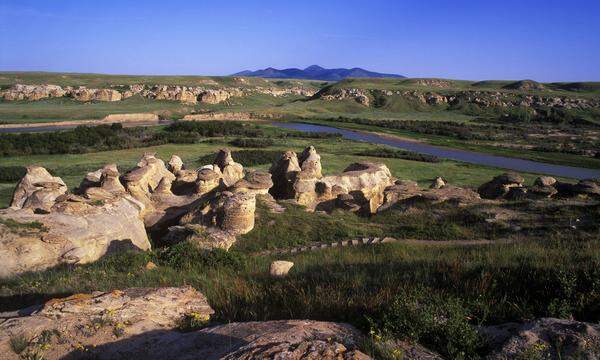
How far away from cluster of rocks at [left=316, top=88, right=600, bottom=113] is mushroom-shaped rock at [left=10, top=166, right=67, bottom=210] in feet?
346

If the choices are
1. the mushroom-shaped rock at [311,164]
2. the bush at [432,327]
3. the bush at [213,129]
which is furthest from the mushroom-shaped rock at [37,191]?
the bush at [213,129]

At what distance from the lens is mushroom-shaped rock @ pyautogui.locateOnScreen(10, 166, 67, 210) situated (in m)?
15.9

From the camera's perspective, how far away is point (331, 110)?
110 metres

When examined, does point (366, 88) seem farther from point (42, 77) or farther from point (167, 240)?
point (167, 240)

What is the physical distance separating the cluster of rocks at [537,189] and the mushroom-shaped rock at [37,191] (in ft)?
64.5

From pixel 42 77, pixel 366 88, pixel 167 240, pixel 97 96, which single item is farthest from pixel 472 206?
pixel 42 77

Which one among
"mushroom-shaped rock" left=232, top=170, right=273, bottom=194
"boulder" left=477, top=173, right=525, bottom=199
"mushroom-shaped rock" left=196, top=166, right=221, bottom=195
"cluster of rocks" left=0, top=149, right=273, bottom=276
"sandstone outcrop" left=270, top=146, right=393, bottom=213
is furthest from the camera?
"boulder" left=477, top=173, right=525, bottom=199

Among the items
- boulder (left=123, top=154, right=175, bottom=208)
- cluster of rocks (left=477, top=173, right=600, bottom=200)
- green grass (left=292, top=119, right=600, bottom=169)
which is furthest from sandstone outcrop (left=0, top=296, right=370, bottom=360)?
green grass (left=292, top=119, right=600, bottom=169)

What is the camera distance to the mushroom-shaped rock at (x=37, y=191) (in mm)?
15903

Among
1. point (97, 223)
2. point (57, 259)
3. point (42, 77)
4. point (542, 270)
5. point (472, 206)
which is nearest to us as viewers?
point (542, 270)

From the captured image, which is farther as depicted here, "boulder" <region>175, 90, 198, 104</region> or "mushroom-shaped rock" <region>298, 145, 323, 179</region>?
"boulder" <region>175, 90, 198, 104</region>

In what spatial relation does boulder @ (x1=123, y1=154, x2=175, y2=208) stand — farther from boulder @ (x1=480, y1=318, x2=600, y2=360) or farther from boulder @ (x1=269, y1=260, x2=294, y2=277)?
boulder @ (x1=480, y1=318, x2=600, y2=360)

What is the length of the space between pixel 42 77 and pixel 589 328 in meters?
172

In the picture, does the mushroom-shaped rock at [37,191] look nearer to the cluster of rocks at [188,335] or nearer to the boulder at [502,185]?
the cluster of rocks at [188,335]
